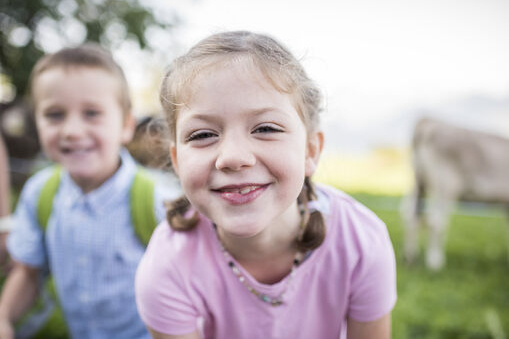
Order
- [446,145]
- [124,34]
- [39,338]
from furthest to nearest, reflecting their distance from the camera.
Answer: [124,34]
[446,145]
[39,338]

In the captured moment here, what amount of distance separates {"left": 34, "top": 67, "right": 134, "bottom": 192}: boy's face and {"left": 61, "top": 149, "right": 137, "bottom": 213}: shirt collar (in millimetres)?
84

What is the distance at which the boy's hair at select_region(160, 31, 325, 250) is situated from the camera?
1079 mm

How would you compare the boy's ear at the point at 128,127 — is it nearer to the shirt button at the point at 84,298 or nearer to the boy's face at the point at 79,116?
the boy's face at the point at 79,116

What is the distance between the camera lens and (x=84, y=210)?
199 cm

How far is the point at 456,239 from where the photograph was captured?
18.8 feet

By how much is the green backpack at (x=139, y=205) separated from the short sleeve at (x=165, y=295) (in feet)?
1.87

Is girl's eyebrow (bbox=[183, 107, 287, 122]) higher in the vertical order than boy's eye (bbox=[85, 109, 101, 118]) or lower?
higher

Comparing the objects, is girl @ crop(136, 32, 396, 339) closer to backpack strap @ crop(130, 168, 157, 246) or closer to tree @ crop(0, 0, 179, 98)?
backpack strap @ crop(130, 168, 157, 246)

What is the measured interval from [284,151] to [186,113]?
1.01 feet

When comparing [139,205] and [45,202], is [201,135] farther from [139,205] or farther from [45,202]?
[45,202]

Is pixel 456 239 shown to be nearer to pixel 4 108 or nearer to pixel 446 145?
pixel 446 145

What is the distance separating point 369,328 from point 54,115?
171 cm

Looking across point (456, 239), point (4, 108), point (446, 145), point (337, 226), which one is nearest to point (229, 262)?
point (337, 226)

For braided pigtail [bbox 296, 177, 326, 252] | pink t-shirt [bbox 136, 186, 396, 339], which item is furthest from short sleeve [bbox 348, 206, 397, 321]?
braided pigtail [bbox 296, 177, 326, 252]
